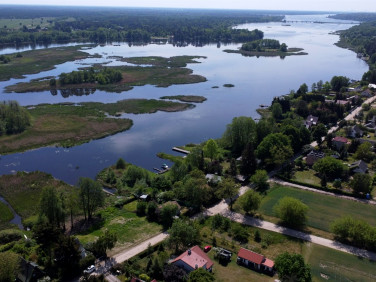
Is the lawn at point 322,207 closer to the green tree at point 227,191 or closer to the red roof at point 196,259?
the green tree at point 227,191

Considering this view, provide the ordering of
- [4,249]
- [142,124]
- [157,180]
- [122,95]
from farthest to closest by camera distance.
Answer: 1. [122,95]
2. [142,124]
3. [157,180]
4. [4,249]

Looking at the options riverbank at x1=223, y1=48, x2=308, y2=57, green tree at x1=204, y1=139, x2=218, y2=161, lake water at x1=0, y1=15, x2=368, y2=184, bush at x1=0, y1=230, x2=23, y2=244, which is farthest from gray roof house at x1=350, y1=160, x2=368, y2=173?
riverbank at x1=223, y1=48, x2=308, y2=57

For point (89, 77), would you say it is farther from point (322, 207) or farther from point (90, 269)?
point (322, 207)

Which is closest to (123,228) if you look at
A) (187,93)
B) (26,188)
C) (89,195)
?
(89,195)

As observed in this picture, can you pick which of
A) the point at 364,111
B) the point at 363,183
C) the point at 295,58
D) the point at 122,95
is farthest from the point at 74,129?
the point at 295,58

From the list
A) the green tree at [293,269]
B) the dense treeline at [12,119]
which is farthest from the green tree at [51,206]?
the dense treeline at [12,119]

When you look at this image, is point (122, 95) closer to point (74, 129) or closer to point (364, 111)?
point (74, 129)
